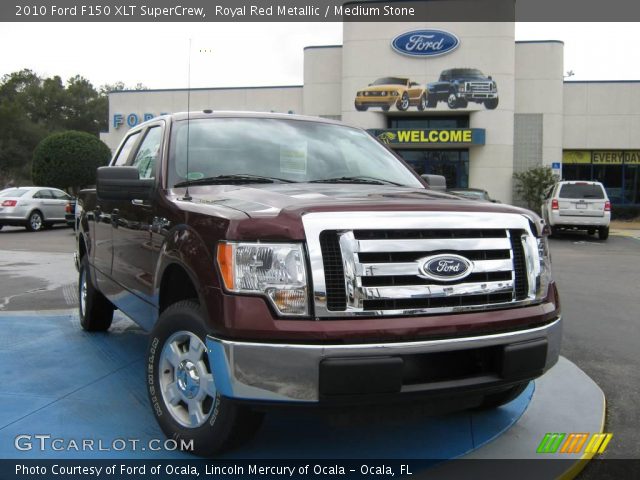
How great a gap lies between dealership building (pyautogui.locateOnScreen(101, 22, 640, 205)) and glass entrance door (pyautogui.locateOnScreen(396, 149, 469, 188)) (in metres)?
0.05

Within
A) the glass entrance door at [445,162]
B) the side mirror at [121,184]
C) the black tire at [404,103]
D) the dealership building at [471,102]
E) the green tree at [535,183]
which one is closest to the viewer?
the side mirror at [121,184]

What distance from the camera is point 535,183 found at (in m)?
28.1

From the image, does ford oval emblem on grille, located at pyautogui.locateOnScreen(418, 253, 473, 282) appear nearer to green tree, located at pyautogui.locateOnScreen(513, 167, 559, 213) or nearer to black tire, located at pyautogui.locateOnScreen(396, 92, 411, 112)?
green tree, located at pyautogui.locateOnScreen(513, 167, 559, 213)

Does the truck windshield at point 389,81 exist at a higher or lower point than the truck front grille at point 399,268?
higher

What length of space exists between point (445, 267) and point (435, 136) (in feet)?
87.9

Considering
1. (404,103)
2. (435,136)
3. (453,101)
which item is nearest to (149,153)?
(435,136)

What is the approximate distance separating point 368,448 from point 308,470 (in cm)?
42

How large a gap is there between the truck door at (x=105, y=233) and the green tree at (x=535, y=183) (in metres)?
25.2

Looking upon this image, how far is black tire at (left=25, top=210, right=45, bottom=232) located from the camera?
1977 cm

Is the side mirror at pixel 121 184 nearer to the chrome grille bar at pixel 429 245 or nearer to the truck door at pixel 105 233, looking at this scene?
the truck door at pixel 105 233

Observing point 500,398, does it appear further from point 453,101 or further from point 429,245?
point 453,101

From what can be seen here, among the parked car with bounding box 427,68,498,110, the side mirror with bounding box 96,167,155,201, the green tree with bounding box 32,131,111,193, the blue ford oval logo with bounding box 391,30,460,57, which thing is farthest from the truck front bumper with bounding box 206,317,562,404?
the blue ford oval logo with bounding box 391,30,460,57

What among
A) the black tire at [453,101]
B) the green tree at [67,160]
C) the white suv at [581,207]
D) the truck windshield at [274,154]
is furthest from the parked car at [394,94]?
the truck windshield at [274,154]

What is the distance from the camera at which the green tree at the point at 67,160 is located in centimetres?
2277
